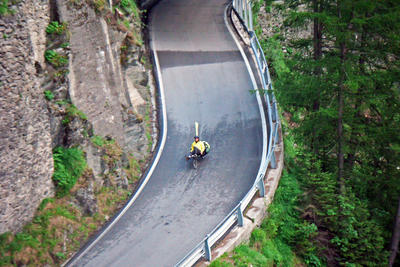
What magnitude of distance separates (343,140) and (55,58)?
1042cm

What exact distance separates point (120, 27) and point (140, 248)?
9653mm

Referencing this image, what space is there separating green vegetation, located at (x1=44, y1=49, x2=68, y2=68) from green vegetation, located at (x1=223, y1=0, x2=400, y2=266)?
25.7 ft

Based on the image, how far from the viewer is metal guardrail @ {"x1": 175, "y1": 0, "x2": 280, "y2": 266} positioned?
36.6 feet

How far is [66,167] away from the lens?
539 inches

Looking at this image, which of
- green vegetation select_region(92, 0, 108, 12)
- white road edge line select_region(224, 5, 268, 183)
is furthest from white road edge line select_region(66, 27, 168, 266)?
green vegetation select_region(92, 0, 108, 12)

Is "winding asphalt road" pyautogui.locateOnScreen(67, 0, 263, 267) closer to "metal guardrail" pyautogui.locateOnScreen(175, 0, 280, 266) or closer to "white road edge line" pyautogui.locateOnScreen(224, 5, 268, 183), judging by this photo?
"white road edge line" pyautogui.locateOnScreen(224, 5, 268, 183)

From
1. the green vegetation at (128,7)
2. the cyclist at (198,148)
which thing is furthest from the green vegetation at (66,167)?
the green vegetation at (128,7)

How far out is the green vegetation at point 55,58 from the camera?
1335 cm

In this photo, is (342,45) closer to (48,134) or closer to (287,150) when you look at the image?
(287,150)

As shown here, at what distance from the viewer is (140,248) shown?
41.9 feet

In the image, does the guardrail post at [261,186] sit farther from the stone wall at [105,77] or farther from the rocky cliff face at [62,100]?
the stone wall at [105,77]

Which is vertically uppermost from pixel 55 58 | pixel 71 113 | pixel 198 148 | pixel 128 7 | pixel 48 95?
A: pixel 128 7

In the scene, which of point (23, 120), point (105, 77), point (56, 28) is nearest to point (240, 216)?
point (23, 120)

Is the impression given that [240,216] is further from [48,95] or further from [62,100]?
[48,95]
